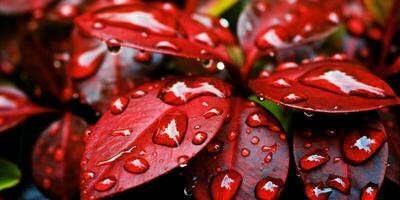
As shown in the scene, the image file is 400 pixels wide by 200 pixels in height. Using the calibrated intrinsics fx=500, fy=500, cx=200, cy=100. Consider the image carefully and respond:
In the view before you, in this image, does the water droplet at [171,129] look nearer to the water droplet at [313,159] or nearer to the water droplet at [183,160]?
the water droplet at [183,160]

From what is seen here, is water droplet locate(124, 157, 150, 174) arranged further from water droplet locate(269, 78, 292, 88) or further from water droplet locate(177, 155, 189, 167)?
water droplet locate(269, 78, 292, 88)

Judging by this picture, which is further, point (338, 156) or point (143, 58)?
point (143, 58)

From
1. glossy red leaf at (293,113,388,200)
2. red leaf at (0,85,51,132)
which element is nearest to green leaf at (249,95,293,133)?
glossy red leaf at (293,113,388,200)

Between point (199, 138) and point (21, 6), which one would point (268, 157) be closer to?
point (199, 138)

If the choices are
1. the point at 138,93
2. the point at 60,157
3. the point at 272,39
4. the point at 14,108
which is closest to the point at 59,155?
the point at 60,157

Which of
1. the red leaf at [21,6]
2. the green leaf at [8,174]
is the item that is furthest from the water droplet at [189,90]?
the red leaf at [21,6]

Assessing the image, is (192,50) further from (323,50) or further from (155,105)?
(323,50)
